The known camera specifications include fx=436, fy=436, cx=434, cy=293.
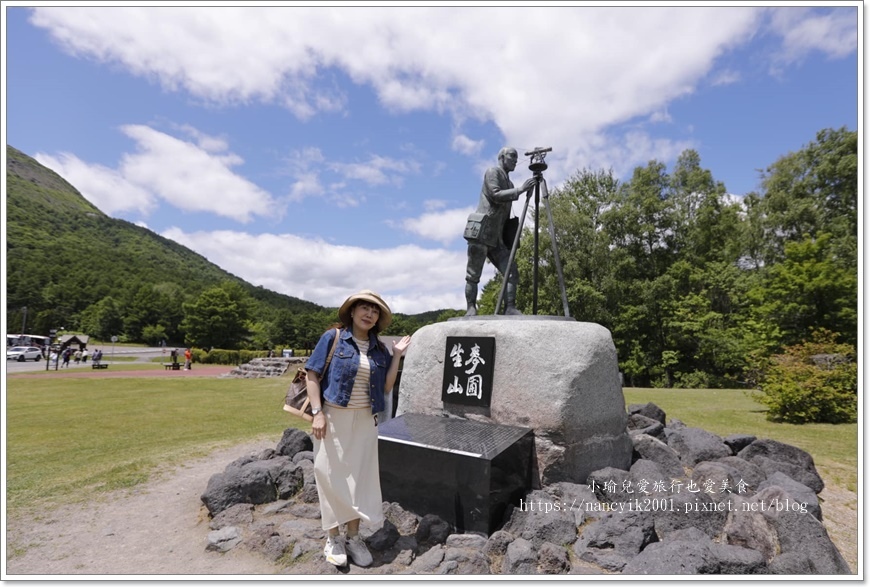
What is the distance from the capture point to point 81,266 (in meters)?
69.0

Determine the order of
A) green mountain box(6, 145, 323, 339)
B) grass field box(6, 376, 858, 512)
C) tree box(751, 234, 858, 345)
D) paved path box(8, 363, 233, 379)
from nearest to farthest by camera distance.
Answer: grass field box(6, 376, 858, 512), tree box(751, 234, 858, 345), paved path box(8, 363, 233, 379), green mountain box(6, 145, 323, 339)

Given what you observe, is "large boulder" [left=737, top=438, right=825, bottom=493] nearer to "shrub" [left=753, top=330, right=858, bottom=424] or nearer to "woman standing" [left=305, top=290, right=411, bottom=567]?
"woman standing" [left=305, top=290, right=411, bottom=567]

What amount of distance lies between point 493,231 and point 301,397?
353cm

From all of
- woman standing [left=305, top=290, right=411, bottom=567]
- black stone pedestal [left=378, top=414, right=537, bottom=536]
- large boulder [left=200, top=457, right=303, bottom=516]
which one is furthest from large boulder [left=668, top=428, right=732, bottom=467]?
large boulder [left=200, top=457, right=303, bottom=516]

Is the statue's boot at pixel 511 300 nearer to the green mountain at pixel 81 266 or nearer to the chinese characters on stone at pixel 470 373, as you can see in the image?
the chinese characters on stone at pixel 470 373

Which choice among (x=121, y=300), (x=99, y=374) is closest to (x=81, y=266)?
(x=121, y=300)

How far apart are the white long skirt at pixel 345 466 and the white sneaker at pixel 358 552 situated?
0.20 metres

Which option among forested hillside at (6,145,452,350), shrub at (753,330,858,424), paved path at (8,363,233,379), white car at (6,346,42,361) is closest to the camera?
shrub at (753,330,858,424)

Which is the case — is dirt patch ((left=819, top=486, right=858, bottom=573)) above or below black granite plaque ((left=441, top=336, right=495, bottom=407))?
below

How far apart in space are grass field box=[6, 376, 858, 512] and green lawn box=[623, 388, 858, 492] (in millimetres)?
15

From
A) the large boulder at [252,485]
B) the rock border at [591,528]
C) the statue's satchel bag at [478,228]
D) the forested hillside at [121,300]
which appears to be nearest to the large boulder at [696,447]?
the rock border at [591,528]

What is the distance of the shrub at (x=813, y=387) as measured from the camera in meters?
8.98

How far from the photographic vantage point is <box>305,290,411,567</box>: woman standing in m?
3.04

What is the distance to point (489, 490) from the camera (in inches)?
140
